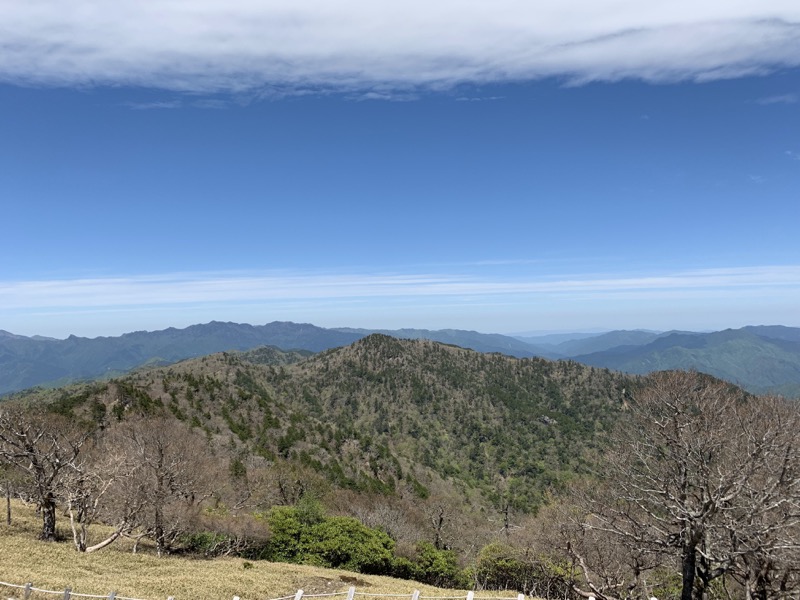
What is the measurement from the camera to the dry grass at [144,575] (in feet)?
76.9

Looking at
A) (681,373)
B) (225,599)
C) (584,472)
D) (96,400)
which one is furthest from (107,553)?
(584,472)

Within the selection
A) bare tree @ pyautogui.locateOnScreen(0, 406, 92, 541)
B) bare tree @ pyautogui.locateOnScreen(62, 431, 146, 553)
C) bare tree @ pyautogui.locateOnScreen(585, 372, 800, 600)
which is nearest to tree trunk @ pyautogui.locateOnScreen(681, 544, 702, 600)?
bare tree @ pyautogui.locateOnScreen(585, 372, 800, 600)

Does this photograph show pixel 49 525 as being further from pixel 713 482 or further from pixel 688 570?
pixel 713 482

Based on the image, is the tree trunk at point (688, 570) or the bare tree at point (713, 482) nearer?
the bare tree at point (713, 482)

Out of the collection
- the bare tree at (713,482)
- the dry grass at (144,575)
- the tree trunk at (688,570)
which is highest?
the bare tree at (713,482)

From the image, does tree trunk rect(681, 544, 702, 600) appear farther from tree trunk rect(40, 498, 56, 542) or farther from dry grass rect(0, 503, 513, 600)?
tree trunk rect(40, 498, 56, 542)

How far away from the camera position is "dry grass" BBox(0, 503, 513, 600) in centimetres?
2344

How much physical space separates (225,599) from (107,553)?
44.5 ft

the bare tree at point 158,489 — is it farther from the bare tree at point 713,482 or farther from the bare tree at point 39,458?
the bare tree at point 713,482

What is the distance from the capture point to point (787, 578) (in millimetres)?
21578

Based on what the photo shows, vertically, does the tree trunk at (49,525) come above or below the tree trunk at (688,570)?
below

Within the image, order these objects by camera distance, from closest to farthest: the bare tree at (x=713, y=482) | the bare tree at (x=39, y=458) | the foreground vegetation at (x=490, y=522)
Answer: the bare tree at (x=713, y=482) < the foreground vegetation at (x=490, y=522) < the bare tree at (x=39, y=458)

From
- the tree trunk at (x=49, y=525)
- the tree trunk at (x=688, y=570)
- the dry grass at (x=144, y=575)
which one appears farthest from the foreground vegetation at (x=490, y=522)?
the dry grass at (x=144, y=575)

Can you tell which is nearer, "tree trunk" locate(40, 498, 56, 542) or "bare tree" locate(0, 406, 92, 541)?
"bare tree" locate(0, 406, 92, 541)
